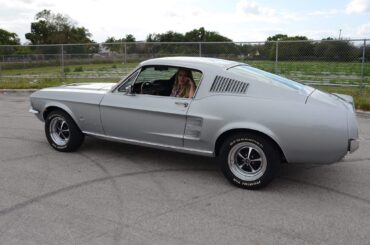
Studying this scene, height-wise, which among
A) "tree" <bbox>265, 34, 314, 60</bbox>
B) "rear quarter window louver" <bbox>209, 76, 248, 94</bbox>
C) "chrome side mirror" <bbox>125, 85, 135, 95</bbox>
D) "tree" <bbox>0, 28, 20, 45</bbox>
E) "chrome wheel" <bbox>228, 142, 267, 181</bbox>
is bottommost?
"chrome wheel" <bbox>228, 142, 267, 181</bbox>

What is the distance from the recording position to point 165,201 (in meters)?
3.90

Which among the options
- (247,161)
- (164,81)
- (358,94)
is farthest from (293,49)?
(247,161)

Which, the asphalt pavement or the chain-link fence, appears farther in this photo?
the chain-link fence

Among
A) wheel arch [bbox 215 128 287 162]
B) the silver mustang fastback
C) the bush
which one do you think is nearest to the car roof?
the silver mustang fastback

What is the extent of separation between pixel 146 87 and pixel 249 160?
1.77 metres

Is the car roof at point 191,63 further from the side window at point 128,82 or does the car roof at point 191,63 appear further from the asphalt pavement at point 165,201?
the asphalt pavement at point 165,201

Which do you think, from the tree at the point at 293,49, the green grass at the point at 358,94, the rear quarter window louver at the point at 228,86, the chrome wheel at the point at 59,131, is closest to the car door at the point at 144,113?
the rear quarter window louver at the point at 228,86

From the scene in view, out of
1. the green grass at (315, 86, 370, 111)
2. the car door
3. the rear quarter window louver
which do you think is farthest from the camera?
the green grass at (315, 86, 370, 111)

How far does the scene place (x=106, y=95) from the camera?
202 inches

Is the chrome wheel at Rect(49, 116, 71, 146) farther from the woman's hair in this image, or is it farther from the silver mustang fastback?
the woman's hair

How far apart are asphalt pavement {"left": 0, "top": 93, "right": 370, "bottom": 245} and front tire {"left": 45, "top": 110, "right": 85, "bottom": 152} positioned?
0.15 metres

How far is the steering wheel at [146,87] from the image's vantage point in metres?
4.98

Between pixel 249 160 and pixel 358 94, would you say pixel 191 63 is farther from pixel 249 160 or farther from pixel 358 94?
pixel 358 94

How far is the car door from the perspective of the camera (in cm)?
456
